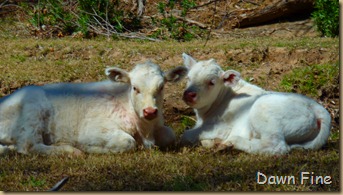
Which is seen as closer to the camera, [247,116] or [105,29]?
[247,116]

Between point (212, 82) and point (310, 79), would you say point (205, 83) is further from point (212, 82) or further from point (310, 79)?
point (310, 79)

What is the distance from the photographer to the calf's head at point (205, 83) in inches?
321

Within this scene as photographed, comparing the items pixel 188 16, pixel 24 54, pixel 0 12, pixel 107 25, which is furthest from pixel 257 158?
pixel 0 12

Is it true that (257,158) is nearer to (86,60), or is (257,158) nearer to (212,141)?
(212,141)

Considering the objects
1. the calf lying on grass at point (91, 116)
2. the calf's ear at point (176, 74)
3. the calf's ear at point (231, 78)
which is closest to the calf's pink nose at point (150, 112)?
the calf lying on grass at point (91, 116)

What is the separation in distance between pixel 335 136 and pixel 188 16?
966 centimetres

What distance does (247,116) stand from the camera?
804 centimetres

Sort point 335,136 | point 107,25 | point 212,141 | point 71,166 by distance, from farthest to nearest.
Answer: point 107,25, point 335,136, point 212,141, point 71,166

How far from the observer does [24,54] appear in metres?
12.9

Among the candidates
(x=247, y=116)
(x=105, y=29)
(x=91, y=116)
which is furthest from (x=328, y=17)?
(x=91, y=116)

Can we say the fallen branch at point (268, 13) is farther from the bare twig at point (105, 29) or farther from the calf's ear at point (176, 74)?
the calf's ear at point (176, 74)

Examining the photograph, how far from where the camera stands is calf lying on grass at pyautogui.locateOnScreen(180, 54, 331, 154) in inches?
301

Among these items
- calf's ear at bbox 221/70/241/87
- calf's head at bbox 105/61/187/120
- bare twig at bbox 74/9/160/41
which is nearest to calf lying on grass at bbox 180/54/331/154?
calf's ear at bbox 221/70/241/87

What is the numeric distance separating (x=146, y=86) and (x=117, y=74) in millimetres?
551
